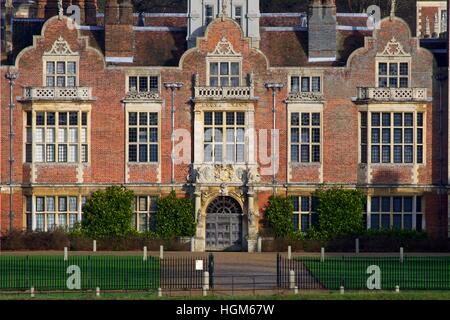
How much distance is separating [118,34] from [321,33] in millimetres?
8923

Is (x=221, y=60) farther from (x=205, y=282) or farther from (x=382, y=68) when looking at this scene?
(x=205, y=282)

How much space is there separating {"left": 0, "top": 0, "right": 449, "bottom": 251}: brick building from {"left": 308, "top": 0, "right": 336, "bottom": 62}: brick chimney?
1282 mm

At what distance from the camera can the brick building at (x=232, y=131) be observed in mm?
73188

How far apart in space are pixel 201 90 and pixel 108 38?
4912 mm

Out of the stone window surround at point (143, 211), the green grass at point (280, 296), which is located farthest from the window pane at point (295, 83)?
the green grass at point (280, 296)

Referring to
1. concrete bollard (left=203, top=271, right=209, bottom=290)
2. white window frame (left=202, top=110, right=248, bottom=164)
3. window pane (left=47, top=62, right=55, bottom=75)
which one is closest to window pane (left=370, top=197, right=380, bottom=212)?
white window frame (left=202, top=110, right=248, bottom=164)

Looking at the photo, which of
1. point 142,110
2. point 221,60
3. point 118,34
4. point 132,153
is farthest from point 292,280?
point 118,34

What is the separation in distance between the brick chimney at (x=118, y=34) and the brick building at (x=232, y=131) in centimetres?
100

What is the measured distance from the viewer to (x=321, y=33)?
74750 millimetres

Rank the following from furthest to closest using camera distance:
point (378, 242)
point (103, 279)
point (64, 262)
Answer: point (378, 242) < point (64, 262) < point (103, 279)

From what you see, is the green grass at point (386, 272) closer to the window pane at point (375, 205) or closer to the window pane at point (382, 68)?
the window pane at point (375, 205)
